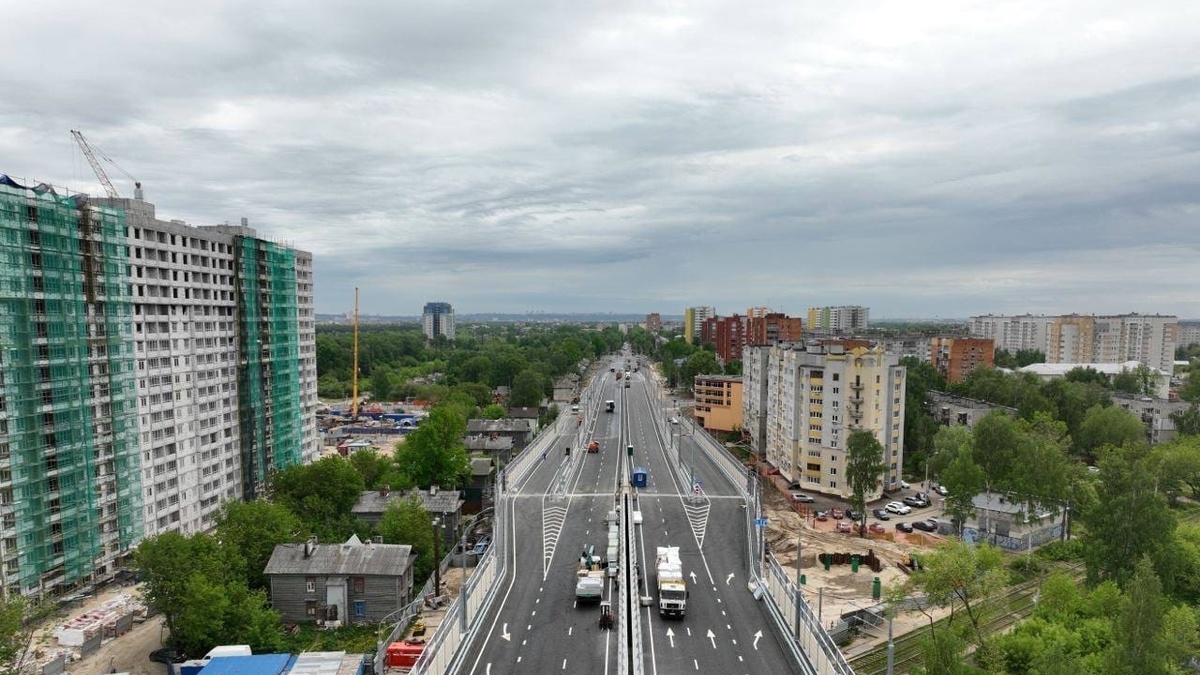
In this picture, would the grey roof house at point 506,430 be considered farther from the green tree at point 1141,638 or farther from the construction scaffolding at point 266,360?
the green tree at point 1141,638

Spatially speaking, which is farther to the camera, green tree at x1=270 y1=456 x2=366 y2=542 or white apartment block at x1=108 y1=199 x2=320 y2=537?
white apartment block at x1=108 y1=199 x2=320 y2=537

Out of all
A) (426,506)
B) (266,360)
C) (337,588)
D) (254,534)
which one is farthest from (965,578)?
(266,360)

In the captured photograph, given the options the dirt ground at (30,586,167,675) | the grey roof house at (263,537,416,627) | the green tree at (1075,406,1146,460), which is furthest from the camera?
the green tree at (1075,406,1146,460)

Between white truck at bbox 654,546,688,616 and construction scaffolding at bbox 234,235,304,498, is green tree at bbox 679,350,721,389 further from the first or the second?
white truck at bbox 654,546,688,616

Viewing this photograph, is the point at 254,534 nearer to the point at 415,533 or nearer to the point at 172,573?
the point at 172,573

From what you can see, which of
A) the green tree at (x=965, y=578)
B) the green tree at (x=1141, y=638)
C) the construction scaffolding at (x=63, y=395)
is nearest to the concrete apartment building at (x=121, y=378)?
the construction scaffolding at (x=63, y=395)

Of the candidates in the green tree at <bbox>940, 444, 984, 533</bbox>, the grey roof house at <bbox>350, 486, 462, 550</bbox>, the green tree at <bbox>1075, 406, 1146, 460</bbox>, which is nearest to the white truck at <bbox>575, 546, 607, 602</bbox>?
the grey roof house at <bbox>350, 486, 462, 550</bbox>

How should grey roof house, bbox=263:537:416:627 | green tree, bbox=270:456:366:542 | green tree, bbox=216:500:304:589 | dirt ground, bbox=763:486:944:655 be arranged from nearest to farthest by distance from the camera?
grey roof house, bbox=263:537:416:627 < green tree, bbox=216:500:304:589 < dirt ground, bbox=763:486:944:655 < green tree, bbox=270:456:366:542

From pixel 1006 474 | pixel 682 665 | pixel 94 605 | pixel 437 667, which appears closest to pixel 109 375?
pixel 94 605
